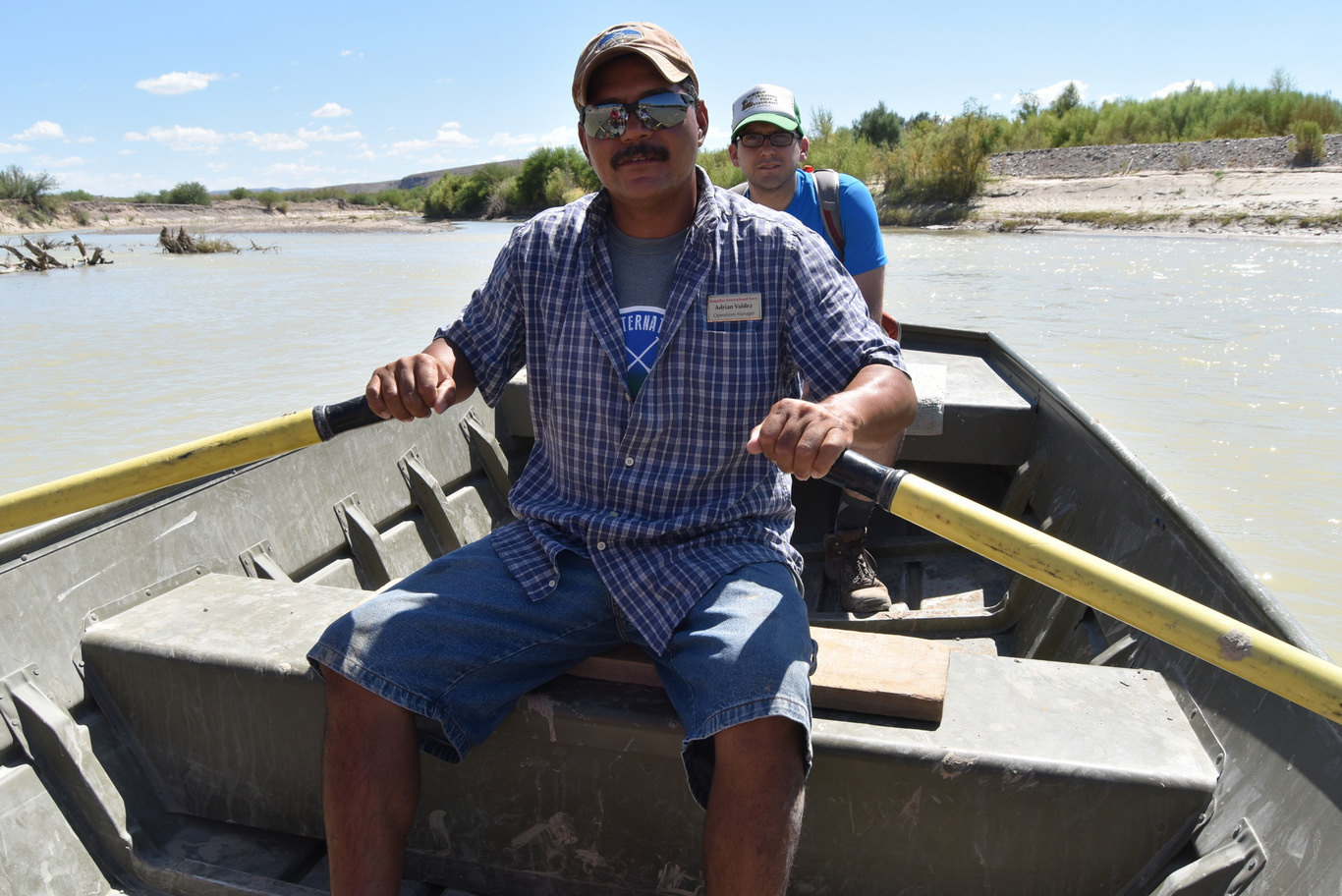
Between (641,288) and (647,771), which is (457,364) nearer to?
(641,288)

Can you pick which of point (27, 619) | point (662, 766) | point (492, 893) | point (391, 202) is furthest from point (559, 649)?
point (391, 202)

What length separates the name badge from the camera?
1777mm

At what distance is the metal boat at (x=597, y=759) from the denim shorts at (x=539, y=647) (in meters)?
0.10

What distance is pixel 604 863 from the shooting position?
1.80 metres

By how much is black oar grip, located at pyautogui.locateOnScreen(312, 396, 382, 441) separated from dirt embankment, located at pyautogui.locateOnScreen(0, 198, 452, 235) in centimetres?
4775

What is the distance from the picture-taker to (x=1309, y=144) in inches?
985

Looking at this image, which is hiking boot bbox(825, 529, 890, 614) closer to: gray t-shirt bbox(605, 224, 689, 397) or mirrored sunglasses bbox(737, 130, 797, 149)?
mirrored sunglasses bbox(737, 130, 797, 149)

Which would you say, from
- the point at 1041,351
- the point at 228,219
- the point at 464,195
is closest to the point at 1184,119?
the point at 1041,351

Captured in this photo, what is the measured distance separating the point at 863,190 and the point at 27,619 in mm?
2945

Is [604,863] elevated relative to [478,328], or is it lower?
lower

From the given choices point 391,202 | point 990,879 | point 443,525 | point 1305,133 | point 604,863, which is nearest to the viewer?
point 990,879

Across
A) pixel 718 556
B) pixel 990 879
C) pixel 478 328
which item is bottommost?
pixel 990 879

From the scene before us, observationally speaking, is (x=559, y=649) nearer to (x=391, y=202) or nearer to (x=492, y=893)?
(x=492, y=893)

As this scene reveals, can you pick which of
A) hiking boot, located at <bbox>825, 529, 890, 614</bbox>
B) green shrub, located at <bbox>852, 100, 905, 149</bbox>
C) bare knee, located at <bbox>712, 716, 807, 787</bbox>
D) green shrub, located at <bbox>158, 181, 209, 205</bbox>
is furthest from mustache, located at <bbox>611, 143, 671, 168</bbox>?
green shrub, located at <bbox>158, 181, 209, 205</bbox>
